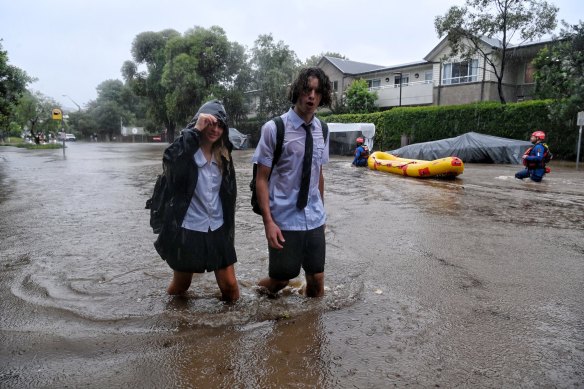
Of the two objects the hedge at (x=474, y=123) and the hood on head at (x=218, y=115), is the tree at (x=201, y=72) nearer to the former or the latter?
the hedge at (x=474, y=123)

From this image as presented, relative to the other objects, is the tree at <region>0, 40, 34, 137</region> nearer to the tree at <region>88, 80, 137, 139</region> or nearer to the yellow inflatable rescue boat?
the yellow inflatable rescue boat

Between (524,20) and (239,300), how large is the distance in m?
27.6

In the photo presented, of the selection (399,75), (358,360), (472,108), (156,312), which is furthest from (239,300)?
(399,75)

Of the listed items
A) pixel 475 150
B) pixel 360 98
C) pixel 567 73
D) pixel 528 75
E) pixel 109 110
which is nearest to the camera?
pixel 567 73

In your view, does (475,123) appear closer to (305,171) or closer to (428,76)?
(428,76)

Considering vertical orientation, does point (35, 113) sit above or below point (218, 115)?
above

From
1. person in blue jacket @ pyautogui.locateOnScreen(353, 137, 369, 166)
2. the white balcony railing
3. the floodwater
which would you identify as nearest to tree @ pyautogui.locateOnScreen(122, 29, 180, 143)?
the white balcony railing

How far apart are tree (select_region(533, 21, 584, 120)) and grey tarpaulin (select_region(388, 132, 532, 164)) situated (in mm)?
2277

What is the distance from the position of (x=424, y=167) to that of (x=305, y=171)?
12299mm

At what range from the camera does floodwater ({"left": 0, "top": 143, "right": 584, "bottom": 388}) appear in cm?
268

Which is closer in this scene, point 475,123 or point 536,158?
point 536,158

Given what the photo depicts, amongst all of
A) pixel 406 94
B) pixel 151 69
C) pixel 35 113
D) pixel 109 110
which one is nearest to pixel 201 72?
pixel 151 69

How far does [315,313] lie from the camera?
355 centimetres

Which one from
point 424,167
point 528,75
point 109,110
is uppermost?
point 528,75
